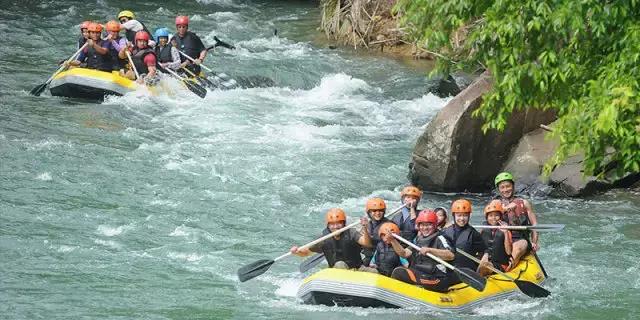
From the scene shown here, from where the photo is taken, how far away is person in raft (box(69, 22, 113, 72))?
1841 cm

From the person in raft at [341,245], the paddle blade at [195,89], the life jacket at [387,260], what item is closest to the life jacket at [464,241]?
the life jacket at [387,260]

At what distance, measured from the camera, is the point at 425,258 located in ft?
33.8

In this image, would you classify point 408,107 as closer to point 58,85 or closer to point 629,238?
point 58,85

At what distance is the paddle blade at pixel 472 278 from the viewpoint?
1008 centimetres

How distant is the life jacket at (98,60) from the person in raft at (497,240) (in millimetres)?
9370

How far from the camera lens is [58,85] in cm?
1841

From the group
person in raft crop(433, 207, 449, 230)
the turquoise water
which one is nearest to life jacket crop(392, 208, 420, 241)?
person in raft crop(433, 207, 449, 230)

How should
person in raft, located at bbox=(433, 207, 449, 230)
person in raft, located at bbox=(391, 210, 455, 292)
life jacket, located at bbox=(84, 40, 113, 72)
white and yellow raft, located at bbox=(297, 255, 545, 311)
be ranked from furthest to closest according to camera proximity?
life jacket, located at bbox=(84, 40, 113, 72), person in raft, located at bbox=(433, 207, 449, 230), person in raft, located at bbox=(391, 210, 455, 292), white and yellow raft, located at bbox=(297, 255, 545, 311)

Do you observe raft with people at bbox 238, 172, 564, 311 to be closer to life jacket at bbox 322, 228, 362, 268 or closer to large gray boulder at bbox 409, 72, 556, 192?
life jacket at bbox 322, 228, 362, 268

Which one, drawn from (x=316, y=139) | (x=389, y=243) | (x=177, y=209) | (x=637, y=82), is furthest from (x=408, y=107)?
(x=637, y=82)

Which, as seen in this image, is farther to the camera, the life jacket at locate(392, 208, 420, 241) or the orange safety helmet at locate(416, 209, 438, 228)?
the life jacket at locate(392, 208, 420, 241)

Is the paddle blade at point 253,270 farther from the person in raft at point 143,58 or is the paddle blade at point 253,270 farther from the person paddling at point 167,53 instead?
the person paddling at point 167,53

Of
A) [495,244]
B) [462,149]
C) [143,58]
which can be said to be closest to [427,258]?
[495,244]

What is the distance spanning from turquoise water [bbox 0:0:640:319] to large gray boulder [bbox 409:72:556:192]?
0.35 m
